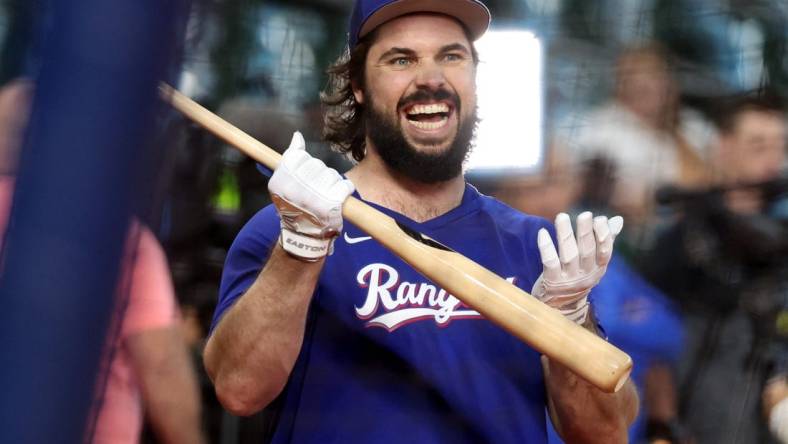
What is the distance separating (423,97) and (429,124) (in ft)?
0.17

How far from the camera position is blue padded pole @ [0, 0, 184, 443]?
3.11ft

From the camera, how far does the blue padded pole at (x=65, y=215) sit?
95cm

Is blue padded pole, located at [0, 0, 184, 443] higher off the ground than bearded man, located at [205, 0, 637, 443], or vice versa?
blue padded pole, located at [0, 0, 184, 443]

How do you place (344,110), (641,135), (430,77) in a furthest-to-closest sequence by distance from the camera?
(641,135), (344,110), (430,77)

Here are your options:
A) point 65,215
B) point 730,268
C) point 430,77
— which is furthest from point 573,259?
point 65,215

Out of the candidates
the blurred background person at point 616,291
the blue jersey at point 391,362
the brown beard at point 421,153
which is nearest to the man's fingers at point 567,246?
the blue jersey at point 391,362

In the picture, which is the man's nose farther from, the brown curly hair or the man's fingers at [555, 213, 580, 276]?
the man's fingers at [555, 213, 580, 276]

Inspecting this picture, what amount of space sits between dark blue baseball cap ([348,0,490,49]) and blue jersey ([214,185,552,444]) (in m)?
0.40

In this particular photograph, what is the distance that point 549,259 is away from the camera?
1877mm

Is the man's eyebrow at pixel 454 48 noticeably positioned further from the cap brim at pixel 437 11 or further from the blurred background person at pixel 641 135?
the blurred background person at pixel 641 135

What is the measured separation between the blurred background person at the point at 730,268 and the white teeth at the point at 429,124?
0.69 meters

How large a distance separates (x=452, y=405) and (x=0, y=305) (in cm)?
110

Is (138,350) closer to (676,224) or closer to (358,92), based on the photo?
(358,92)

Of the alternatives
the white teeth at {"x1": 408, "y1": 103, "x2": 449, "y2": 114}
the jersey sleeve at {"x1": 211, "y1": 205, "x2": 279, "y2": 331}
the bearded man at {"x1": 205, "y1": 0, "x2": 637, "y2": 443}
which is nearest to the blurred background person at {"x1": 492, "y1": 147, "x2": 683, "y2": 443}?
the bearded man at {"x1": 205, "y1": 0, "x2": 637, "y2": 443}
